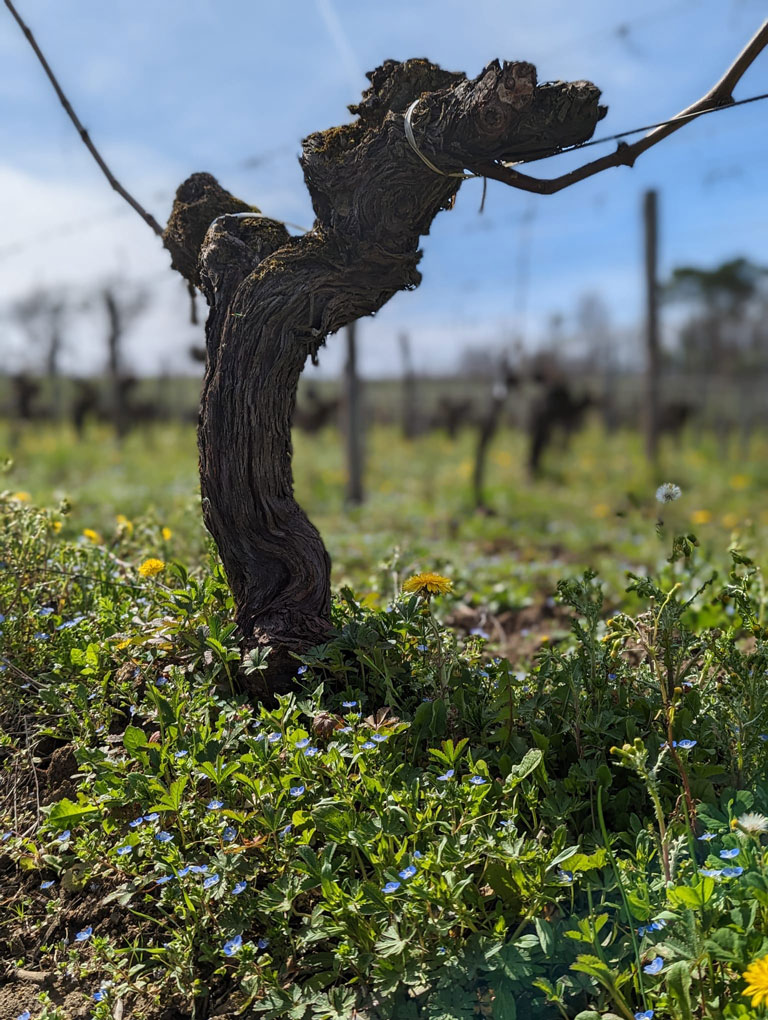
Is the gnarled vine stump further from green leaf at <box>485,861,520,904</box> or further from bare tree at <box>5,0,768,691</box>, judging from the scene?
green leaf at <box>485,861,520,904</box>

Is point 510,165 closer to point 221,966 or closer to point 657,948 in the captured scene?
point 657,948

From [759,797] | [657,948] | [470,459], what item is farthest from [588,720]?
[470,459]

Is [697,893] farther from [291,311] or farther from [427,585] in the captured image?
[291,311]

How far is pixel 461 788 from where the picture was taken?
2023 mm

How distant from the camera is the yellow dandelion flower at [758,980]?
4.88 feet

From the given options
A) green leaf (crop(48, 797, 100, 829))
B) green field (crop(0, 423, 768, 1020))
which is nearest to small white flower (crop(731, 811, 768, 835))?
green field (crop(0, 423, 768, 1020))

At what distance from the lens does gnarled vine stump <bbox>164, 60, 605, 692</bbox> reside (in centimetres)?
263

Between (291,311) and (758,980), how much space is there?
2.07 meters

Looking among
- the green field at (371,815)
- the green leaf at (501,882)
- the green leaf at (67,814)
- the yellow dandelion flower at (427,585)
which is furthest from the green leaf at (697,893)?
→ the green leaf at (67,814)

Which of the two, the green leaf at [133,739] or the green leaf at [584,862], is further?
the green leaf at [133,739]

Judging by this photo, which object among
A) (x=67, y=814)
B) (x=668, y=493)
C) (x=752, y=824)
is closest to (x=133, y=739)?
(x=67, y=814)

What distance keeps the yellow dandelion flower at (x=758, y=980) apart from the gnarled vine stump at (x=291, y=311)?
1481mm

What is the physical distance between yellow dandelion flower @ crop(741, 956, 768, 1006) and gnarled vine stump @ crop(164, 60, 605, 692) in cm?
148

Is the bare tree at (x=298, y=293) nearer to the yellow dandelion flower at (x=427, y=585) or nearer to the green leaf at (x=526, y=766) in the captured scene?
the yellow dandelion flower at (x=427, y=585)
